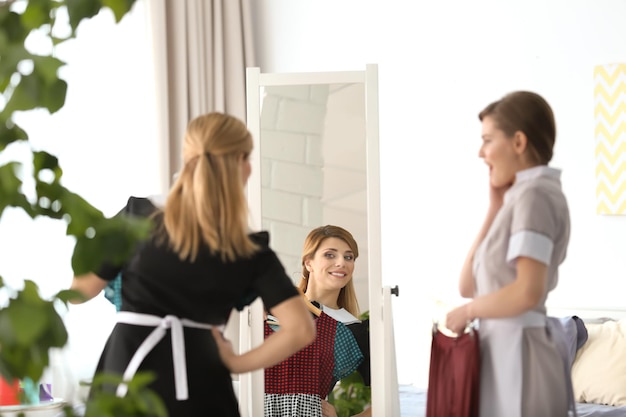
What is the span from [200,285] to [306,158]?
3.93 ft

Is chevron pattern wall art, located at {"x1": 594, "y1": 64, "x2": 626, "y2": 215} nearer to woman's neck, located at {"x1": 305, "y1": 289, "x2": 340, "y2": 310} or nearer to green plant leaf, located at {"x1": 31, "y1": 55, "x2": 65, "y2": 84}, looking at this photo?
woman's neck, located at {"x1": 305, "y1": 289, "x2": 340, "y2": 310}

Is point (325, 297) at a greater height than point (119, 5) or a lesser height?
lesser

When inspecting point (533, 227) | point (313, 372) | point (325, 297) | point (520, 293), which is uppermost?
point (533, 227)

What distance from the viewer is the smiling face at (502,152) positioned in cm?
201

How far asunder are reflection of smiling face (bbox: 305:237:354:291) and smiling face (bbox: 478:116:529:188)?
38.1 inches

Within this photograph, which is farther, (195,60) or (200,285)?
(195,60)

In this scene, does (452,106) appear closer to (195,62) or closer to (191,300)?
(195,62)

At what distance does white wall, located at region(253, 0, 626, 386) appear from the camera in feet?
12.6

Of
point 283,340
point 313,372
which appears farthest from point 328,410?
point 283,340

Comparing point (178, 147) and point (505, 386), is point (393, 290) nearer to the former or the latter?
point (505, 386)

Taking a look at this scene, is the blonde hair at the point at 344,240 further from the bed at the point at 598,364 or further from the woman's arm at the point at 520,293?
the woman's arm at the point at 520,293

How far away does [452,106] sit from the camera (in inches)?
163

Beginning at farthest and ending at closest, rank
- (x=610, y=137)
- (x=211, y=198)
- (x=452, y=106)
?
(x=452, y=106) → (x=610, y=137) → (x=211, y=198)

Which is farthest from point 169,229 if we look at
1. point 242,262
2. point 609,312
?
point 609,312
